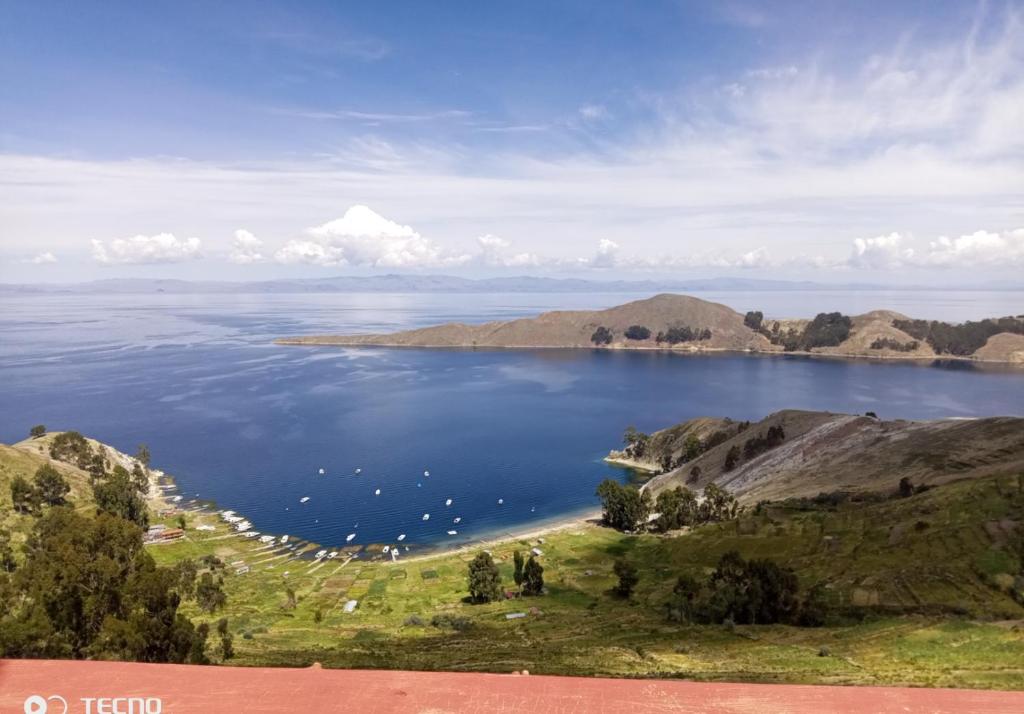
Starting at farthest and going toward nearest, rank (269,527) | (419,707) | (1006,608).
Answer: (269,527) → (1006,608) → (419,707)

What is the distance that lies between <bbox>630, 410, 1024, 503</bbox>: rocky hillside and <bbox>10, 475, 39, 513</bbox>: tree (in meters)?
104

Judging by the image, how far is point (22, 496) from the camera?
8988 centimetres

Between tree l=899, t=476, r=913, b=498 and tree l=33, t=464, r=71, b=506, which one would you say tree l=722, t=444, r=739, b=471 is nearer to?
tree l=899, t=476, r=913, b=498

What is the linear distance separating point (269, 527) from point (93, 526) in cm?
6969

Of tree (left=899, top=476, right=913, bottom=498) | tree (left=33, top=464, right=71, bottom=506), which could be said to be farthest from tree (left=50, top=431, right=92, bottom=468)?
tree (left=899, top=476, right=913, bottom=498)

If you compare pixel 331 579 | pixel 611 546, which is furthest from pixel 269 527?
pixel 611 546

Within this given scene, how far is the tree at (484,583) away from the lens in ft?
220

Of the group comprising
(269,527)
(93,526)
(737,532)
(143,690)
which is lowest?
(269,527)

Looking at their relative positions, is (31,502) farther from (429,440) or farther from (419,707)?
(419,707)

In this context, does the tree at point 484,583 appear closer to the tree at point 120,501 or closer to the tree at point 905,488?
the tree at point 905,488

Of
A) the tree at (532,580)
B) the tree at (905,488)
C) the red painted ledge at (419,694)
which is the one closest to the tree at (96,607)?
the red painted ledge at (419,694)

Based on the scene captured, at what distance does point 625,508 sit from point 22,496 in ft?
297

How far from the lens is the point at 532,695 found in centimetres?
925

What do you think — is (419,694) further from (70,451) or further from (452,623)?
(70,451)
